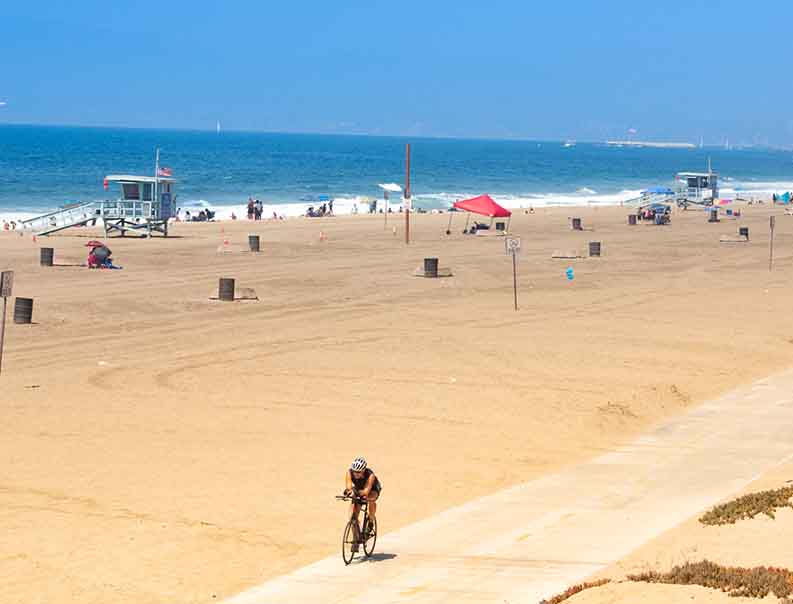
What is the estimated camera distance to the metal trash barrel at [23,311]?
28.1 m

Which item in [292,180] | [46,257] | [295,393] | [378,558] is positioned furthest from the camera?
[292,180]

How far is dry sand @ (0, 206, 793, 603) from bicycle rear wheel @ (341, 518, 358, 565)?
0.57 m

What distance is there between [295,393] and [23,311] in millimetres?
9553

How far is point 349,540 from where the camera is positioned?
12.4 m

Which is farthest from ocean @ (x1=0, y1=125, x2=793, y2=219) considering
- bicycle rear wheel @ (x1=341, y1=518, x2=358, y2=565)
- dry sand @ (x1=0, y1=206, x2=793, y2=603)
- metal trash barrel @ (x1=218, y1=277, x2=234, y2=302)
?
bicycle rear wheel @ (x1=341, y1=518, x2=358, y2=565)

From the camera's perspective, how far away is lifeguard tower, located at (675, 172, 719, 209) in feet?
293

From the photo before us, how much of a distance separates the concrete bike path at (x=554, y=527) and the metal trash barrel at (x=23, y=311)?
14.6 m

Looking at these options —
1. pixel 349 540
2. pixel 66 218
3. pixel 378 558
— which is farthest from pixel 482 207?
pixel 349 540

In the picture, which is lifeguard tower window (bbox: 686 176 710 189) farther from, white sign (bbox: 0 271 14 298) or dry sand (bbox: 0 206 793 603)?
white sign (bbox: 0 271 14 298)

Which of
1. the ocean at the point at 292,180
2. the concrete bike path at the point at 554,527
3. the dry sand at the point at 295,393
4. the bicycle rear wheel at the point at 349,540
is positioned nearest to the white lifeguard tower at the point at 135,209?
the dry sand at the point at 295,393

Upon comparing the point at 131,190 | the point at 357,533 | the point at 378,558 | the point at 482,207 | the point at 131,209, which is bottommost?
the point at 378,558

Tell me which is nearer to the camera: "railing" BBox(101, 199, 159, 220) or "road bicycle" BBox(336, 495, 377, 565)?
"road bicycle" BBox(336, 495, 377, 565)

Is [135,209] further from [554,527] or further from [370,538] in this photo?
[370,538]

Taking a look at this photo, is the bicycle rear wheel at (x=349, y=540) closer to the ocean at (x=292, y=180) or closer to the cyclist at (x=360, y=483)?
the cyclist at (x=360, y=483)
